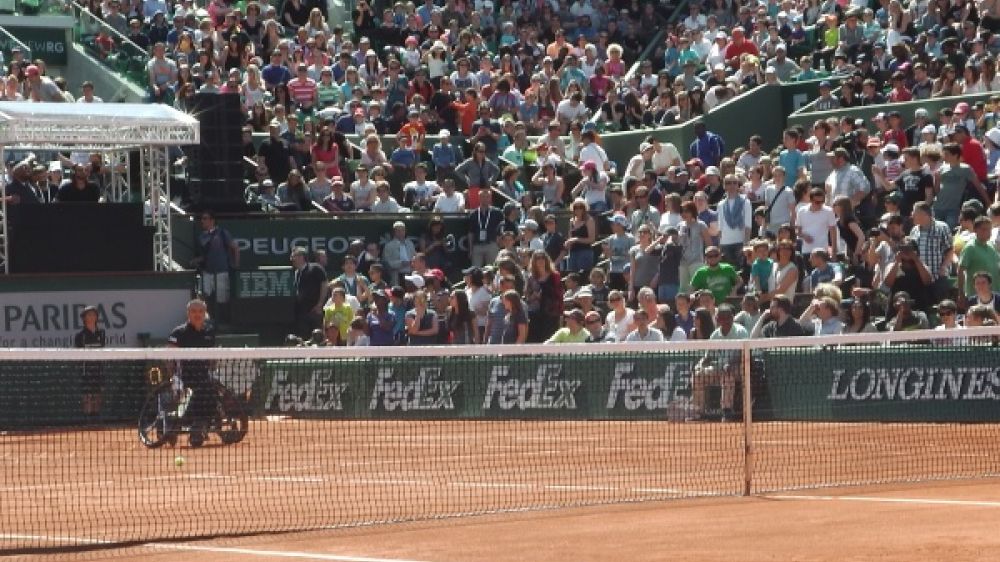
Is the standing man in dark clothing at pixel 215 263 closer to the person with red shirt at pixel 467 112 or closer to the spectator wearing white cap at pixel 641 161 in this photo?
the spectator wearing white cap at pixel 641 161

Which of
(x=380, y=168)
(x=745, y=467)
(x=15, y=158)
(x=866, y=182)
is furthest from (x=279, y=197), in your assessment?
(x=745, y=467)

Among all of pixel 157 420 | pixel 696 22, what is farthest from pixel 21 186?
pixel 696 22

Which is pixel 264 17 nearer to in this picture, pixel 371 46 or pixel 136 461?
pixel 371 46

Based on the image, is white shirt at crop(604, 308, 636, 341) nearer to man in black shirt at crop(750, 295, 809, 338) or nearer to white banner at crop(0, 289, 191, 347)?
man in black shirt at crop(750, 295, 809, 338)

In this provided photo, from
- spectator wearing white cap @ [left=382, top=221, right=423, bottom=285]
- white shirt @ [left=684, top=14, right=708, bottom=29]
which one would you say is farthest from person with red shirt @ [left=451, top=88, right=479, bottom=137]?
white shirt @ [left=684, top=14, right=708, bottom=29]

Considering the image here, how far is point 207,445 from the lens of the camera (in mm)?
15078

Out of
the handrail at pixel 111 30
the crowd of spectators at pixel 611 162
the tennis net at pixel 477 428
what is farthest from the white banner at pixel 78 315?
the handrail at pixel 111 30

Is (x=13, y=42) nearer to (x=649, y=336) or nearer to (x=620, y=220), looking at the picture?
(x=620, y=220)

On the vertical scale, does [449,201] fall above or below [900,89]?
below

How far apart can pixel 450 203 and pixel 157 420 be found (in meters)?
12.0

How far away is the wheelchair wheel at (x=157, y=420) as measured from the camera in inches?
604

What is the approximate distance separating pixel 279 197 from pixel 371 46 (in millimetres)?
7867

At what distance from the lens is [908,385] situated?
16.8 m

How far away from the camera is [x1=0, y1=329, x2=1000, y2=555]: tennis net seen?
563 inches
